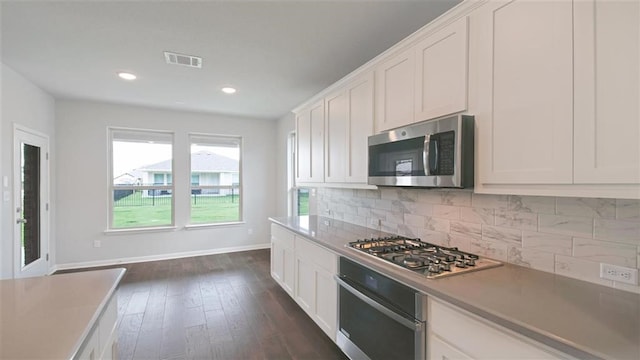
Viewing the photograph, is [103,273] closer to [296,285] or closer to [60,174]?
[296,285]

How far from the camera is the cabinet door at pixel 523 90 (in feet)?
3.90

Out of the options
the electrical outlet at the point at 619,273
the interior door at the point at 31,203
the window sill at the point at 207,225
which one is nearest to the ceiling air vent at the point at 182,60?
the interior door at the point at 31,203

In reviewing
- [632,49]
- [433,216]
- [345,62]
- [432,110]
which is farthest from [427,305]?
[345,62]

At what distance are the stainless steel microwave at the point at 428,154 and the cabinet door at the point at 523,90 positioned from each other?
8 centimetres

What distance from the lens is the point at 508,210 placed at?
170cm

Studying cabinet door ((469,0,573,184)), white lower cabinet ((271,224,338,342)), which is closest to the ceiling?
cabinet door ((469,0,573,184))

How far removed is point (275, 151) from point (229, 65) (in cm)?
301

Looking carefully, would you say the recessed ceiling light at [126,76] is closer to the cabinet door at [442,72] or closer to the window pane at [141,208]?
the window pane at [141,208]

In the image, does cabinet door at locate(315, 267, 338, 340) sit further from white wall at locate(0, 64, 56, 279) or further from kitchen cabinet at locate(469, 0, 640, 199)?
white wall at locate(0, 64, 56, 279)

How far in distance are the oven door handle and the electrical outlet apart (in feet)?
2.84

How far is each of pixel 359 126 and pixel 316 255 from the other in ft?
3.95

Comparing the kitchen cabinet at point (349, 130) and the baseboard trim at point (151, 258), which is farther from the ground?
the kitchen cabinet at point (349, 130)

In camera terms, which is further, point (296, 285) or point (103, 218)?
point (103, 218)

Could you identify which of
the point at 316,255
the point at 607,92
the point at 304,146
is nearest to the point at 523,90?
the point at 607,92
